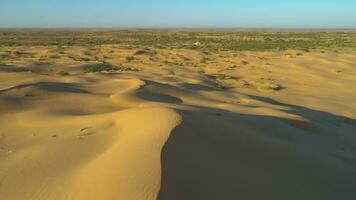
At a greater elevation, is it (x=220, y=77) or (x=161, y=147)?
(x=161, y=147)

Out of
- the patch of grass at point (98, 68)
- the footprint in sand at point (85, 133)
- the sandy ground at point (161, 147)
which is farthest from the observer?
the patch of grass at point (98, 68)

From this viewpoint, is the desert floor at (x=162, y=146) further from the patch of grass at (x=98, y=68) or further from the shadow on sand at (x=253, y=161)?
the patch of grass at (x=98, y=68)

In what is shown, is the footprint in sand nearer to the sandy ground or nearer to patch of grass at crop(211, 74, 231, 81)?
the sandy ground

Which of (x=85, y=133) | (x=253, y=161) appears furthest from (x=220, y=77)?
(x=253, y=161)

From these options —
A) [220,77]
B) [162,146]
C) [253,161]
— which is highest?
[162,146]

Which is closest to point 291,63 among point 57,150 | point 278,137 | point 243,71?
point 243,71

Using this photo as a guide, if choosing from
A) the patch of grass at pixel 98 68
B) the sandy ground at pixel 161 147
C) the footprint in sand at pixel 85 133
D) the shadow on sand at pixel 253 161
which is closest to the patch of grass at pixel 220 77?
the patch of grass at pixel 98 68

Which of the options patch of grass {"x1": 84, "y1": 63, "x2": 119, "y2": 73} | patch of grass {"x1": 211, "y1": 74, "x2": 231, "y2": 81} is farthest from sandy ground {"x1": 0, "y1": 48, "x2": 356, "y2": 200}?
patch of grass {"x1": 84, "y1": 63, "x2": 119, "y2": 73}

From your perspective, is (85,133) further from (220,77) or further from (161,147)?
(220,77)
